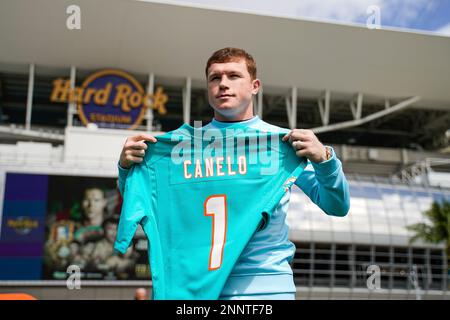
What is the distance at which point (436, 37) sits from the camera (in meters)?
26.4

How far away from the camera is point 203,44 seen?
25562 mm

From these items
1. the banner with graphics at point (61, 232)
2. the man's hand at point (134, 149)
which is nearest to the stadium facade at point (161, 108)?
the banner with graphics at point (61, 232)

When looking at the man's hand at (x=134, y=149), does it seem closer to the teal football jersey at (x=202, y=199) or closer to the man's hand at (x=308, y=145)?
the teal football jersey at (x=202, y=199)

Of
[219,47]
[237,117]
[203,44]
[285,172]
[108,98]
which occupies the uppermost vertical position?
[219,47]

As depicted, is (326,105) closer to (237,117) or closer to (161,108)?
(161,108)

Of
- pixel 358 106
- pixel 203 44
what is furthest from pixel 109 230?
pixel 358 106

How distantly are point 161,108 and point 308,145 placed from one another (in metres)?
26.6

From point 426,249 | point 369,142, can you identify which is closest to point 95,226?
point 426,249

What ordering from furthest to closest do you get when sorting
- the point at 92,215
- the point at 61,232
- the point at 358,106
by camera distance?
the point at 358,106 → the point at 92,215 → the point at 61,232

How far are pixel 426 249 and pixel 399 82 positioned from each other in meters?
9.80

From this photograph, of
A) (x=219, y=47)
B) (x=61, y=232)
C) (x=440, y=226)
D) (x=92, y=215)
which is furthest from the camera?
(x=219, y=47)

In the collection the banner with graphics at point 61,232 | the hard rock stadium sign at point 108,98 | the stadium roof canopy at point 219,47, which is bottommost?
the banner with graphics at point 61,232

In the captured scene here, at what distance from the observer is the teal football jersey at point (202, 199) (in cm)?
186

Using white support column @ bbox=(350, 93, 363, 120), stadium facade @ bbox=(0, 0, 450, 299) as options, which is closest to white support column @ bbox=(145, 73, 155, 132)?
stadium facade @ bbox=(0, 0, 450, 299)
